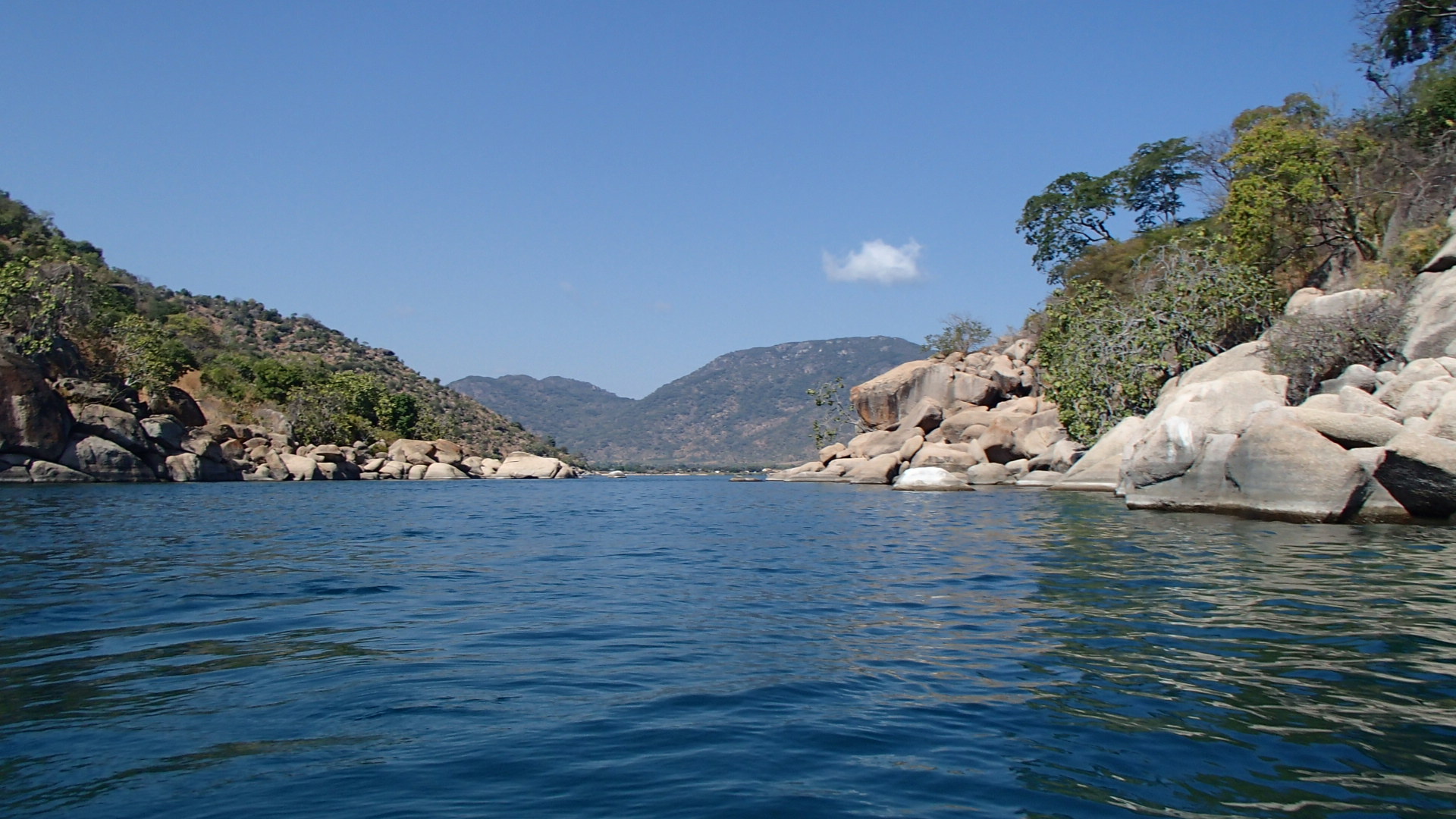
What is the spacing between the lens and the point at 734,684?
686cm

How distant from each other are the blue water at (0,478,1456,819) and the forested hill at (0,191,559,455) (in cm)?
3966

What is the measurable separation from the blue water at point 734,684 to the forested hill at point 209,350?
39660 mm

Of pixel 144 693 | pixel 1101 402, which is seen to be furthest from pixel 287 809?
pixel 1101 402

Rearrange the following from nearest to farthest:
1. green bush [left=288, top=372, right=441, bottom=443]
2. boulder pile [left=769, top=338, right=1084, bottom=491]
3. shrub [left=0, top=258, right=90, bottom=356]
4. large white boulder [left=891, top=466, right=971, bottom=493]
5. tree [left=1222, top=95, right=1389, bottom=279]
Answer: tree [left=1222, top=95, right=1389, bottom=279] → large white boulder [left=891, top=466, right=971, bottom=493] → boulder pile [left=769, top=338, right=1084, bottom=491] → shrub [left=0, top=258, right=90, bottom=356] → green bush [left=288, top=372, right=441, bottom=443]

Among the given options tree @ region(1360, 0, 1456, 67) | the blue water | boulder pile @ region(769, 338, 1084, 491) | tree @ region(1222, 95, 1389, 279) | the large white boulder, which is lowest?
the blue water

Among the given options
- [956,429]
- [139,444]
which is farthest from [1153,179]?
[139,444]

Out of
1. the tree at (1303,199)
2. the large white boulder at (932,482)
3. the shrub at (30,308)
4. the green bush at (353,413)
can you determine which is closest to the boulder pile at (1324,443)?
the tree at (1303,199)

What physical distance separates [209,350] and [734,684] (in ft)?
289

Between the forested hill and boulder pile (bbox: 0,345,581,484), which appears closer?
boulder pile (bbox: 0,345,581,484)

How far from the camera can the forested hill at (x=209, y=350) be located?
154 ft

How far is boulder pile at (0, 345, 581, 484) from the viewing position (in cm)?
3741

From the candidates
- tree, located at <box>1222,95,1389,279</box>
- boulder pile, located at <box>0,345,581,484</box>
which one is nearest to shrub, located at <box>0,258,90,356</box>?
boulder pile, located at <box>0,345,581,484</box>

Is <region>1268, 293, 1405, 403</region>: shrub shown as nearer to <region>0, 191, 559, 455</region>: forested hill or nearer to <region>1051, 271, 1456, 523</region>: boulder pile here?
<region>1051, 271, 1456, 523</region>: boulder pile

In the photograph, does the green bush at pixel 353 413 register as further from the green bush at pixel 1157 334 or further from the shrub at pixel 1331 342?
the shrub at pixel 1331 342
